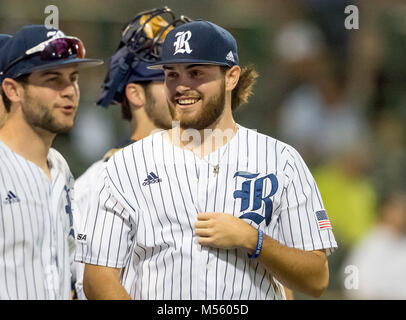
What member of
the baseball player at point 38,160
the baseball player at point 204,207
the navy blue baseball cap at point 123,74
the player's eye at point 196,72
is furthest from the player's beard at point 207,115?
the navy blue baseball cap at point 123,74

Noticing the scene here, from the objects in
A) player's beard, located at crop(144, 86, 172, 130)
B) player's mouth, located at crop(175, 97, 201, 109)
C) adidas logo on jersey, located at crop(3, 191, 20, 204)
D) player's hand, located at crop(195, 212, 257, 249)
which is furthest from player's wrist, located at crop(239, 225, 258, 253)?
player's beard, located at crop(144, 86, 172, 130)

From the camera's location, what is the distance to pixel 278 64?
8.93 metres

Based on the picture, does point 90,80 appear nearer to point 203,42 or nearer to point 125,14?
point 125,14

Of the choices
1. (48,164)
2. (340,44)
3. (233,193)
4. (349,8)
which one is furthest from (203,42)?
(340,44)

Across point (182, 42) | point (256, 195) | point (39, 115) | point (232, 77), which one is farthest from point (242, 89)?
point (39, 115)

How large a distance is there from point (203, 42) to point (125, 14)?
180 inches

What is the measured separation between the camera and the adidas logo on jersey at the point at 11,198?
356 centimetres

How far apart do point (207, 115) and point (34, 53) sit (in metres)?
0.93

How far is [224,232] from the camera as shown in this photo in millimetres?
3473

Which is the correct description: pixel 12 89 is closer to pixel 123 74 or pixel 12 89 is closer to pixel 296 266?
pixel 123 74

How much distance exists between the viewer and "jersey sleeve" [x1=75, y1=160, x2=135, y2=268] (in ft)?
11.9

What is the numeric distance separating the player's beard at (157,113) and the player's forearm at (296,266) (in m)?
1.62

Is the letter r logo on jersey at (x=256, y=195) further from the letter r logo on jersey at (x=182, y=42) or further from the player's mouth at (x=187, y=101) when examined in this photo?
the letter r logo on jersey at (x=182, y=42)

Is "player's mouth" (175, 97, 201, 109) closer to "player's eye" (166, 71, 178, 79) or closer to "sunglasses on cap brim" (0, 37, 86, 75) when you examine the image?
"player's eye" (166, 71, 178, 79)
